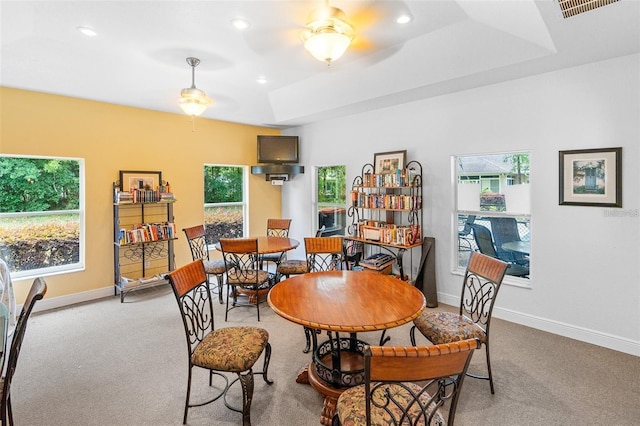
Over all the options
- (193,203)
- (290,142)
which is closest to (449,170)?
(290,142)

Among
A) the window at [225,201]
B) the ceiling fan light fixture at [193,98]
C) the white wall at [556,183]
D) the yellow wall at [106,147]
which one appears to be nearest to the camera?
the white wall at [556,183]

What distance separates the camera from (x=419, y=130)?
14.8ft

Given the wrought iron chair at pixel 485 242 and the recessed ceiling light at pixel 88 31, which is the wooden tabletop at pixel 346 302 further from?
the recessed ceiling light at pixel 88 31

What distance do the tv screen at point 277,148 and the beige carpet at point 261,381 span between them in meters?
3.37

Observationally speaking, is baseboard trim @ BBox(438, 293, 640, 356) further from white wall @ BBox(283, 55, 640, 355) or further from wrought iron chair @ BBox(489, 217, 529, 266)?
wrought iron chair @ BBox(489, 217, 529, 266)

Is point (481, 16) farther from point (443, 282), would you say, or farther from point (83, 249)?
point (83, 249)

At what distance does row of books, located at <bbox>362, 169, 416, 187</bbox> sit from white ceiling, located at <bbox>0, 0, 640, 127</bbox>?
102cm

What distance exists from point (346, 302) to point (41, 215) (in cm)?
444

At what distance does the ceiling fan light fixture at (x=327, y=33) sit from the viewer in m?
2.37

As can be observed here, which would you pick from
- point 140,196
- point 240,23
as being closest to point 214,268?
point 140,196

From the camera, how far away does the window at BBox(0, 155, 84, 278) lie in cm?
408

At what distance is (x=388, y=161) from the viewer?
4.80 meters

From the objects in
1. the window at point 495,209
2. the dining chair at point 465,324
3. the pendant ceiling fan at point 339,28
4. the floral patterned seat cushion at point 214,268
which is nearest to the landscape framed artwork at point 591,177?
the window at point 495,209

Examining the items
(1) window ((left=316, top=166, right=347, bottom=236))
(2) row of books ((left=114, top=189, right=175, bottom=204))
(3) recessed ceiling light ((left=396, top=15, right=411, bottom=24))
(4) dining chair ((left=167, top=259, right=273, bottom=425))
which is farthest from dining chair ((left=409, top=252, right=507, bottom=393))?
(2) row of books ((left=114, top=189, right=175, bottom=204))
